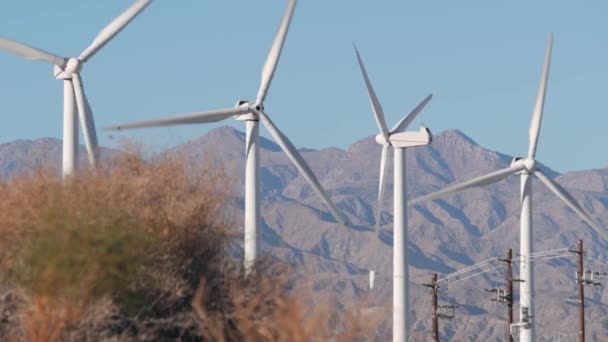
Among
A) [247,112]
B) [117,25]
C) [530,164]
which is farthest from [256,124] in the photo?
[530,164]

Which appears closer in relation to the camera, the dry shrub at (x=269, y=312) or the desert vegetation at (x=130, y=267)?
the dry shrub at (x=269, y=312)

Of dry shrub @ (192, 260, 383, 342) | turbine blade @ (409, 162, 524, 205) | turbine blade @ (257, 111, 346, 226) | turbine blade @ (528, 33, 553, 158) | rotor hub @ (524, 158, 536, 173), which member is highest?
turbine blade @ (528, 33, 553, 158)

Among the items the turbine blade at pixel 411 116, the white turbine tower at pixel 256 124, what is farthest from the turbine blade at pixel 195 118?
the turbine blade at pixel 411 116

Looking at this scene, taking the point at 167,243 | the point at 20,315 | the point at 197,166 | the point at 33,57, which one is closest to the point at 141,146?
the point at 197,166

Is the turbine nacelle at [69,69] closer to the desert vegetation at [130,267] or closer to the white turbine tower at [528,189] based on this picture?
the desert vegetation at [130,267]

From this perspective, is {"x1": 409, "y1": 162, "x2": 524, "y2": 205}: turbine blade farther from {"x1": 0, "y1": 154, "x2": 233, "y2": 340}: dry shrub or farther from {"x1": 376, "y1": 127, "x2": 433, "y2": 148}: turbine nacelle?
{"x1": 0, "y1": 154, "x2": 233, "y2": 340}: dry shrub

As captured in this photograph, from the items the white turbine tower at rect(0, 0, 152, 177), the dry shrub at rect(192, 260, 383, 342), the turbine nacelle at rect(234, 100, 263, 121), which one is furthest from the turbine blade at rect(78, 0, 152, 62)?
the dry shrub at rect(192, 260, 383, 342)

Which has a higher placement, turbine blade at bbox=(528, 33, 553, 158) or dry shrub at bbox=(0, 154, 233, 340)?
turbine blade at bbox=(528, 33, 553, 158)

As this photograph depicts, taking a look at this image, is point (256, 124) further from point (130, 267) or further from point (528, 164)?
point (130, 267)
